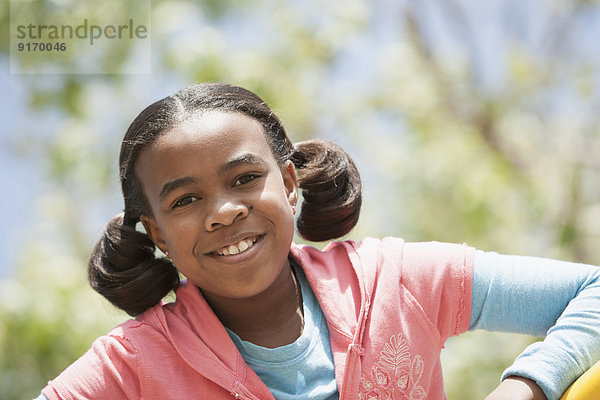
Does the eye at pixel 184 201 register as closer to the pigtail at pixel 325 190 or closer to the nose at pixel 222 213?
the nose at pixel 222 213

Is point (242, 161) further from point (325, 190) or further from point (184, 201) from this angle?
point (325, 190)

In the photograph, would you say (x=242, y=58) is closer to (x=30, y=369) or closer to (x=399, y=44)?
(x=399, y=44)

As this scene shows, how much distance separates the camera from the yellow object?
124cm

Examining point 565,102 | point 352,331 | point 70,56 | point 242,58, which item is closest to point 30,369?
point 70,56

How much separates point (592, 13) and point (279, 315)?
383 cm

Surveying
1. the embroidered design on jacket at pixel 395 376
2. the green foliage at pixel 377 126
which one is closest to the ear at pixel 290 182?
the embroidered design on jacket at pixel 395 376

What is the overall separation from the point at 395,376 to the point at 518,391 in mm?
259

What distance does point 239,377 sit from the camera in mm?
1490

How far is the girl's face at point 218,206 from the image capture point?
1490 millimetres

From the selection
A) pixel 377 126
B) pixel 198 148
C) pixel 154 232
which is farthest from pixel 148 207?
pixel 377 126

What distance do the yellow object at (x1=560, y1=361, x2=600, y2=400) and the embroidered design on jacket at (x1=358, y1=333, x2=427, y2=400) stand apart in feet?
1.10

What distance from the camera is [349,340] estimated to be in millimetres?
1538

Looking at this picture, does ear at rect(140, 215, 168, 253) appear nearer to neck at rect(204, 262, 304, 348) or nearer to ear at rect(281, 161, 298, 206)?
neck at rect(204, 262, 304, 348)

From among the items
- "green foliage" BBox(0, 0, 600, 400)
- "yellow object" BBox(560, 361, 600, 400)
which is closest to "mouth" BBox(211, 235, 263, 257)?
"yellow object" BBox(560, 361, 600, 400)
